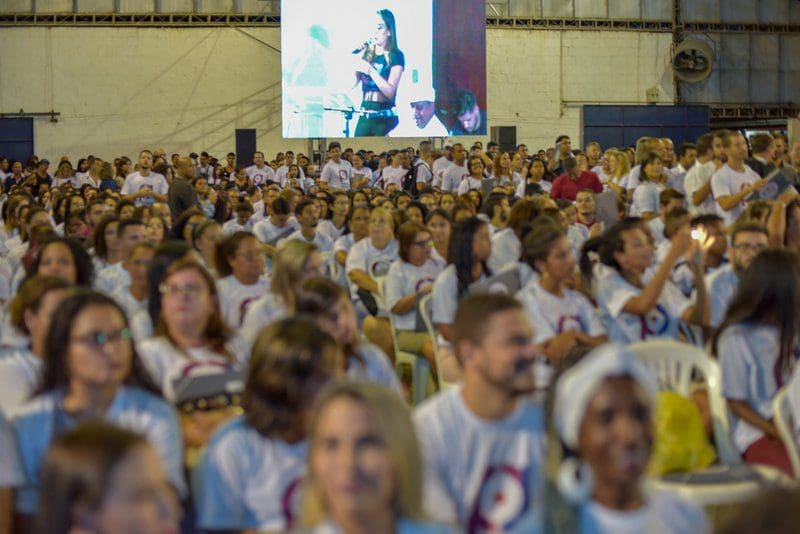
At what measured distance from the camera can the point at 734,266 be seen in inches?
252

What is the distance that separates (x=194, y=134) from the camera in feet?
83.0

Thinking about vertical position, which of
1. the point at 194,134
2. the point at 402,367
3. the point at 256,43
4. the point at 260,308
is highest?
the point at 256,43

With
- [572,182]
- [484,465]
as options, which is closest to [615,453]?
[484,465]

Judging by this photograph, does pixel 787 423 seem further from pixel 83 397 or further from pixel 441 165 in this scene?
pixel 441 165

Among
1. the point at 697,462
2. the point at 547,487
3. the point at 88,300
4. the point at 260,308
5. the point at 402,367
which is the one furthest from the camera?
the point at 402,367

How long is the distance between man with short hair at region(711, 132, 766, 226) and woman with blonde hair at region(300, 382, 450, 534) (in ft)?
24.2

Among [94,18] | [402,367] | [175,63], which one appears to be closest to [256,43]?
[175,63]

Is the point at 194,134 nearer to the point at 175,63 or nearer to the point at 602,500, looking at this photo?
the point at 175,63

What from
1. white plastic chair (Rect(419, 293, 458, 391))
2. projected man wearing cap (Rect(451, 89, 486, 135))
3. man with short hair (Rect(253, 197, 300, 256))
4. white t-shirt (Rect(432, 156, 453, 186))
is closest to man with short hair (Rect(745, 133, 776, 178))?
man with short hair (Rect(253, 197, 300, 256))

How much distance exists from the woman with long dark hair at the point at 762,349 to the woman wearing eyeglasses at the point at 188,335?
194 centimetres

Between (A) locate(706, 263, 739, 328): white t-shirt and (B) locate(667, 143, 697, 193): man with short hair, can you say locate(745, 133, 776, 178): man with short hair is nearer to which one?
(B) locate(667, 143, 697, 193): man with short hair

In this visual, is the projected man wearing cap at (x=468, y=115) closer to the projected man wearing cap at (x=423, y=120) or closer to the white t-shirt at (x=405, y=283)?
the projected man wearing cap at (x=423, y=120)

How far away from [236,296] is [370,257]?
2652 millimetres

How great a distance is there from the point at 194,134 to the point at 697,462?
72.6ft
